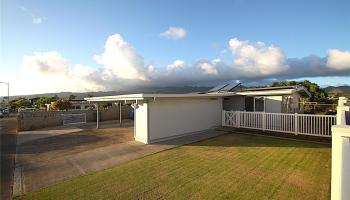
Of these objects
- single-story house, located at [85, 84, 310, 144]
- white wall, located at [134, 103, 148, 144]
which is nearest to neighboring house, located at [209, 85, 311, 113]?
single-story house, located at [85, 84, 310, 144]

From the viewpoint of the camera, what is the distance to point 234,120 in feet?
47.1

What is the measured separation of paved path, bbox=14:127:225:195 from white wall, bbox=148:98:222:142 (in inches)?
30.7

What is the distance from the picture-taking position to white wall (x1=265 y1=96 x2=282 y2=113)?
14.0 metres

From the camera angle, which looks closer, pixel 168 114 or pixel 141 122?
pixel 141 122

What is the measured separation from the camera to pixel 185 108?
1248 centimetres

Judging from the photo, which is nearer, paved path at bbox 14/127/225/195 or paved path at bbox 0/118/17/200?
paved path at bbox 0/118/17/200

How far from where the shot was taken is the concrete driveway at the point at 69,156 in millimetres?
6579

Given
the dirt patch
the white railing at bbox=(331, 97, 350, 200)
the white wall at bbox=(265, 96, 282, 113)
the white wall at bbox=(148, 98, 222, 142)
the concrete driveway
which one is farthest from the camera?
the white wall at bbox=(265, 96, 282, 113)

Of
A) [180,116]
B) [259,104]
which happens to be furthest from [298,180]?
[259,104]

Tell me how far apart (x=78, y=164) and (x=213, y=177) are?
4.80 metres

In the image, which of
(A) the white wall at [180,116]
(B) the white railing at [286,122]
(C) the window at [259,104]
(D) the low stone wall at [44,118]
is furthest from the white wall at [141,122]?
(D) the low stone wall at [44,118]

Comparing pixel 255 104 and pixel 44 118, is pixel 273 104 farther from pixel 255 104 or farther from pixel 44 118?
pixel 44 118

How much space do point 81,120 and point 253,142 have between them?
51.9 ft

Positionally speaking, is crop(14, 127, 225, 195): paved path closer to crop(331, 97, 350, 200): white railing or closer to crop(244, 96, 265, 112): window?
crop(244, 96, 265, 112): window
